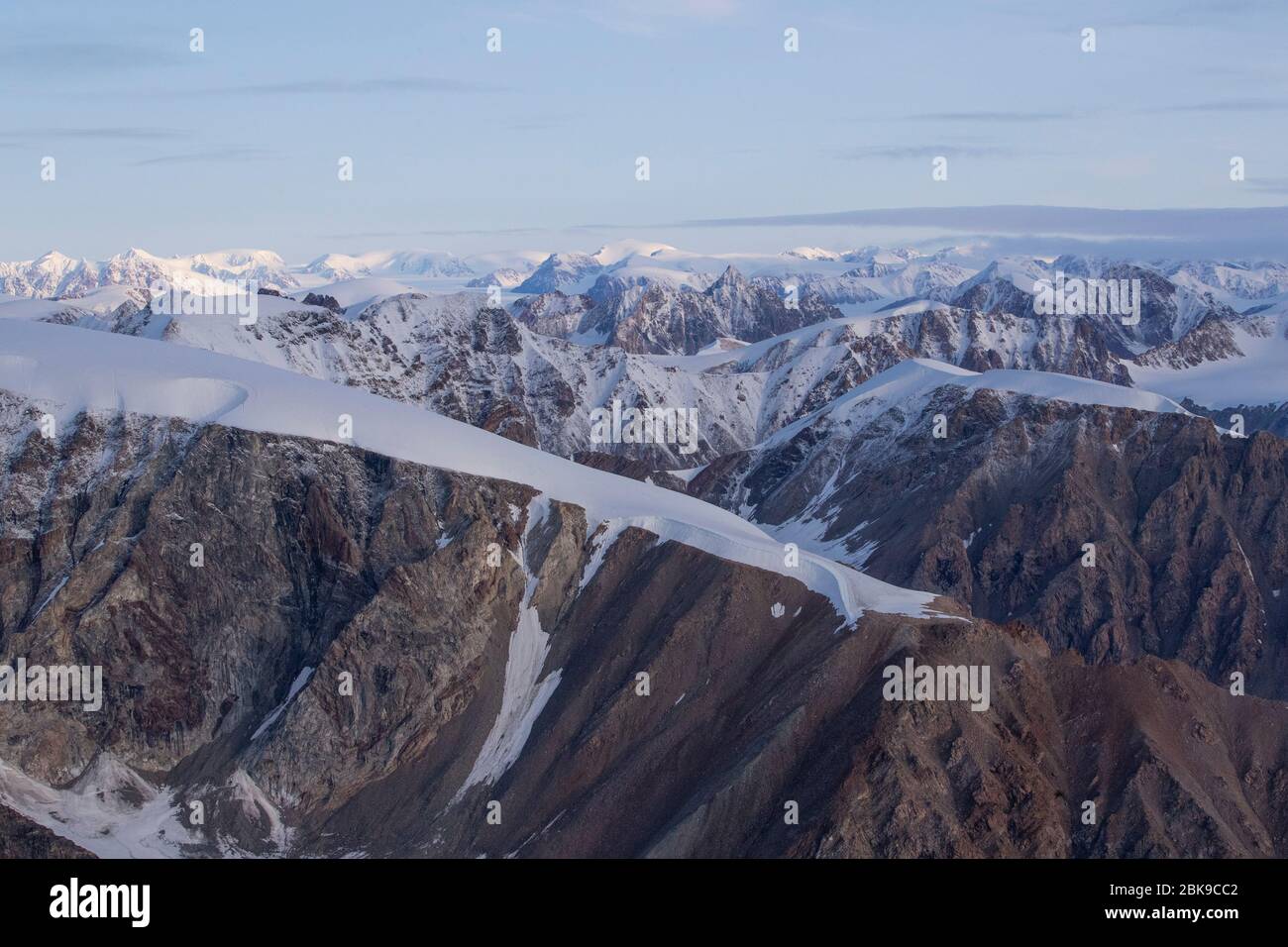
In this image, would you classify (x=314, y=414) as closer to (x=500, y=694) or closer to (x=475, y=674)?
(x=475, y=674)

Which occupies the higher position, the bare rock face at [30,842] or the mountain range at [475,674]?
the mountain range at [475,674]

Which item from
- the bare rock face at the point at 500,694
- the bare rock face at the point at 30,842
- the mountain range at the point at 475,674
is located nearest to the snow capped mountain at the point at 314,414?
the mountain range at the point at 475,674

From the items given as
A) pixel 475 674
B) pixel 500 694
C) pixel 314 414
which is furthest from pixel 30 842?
pixel 314 414

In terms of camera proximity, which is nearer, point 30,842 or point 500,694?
point 30,842

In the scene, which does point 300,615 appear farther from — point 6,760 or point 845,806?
point 845,806

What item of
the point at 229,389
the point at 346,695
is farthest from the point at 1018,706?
the point at 229,389

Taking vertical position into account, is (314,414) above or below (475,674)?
above

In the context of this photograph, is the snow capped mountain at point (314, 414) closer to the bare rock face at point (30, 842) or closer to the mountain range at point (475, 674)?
the mountain range at point (475, 674)

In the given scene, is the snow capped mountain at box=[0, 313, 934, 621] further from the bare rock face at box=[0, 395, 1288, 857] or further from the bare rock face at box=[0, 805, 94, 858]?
the bare rock face at box=[0, 805, 94, 858]

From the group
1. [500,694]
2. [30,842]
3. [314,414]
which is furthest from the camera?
[314,414]

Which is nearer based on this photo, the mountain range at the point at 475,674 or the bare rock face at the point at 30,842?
the mountain range at the point at 475,674
